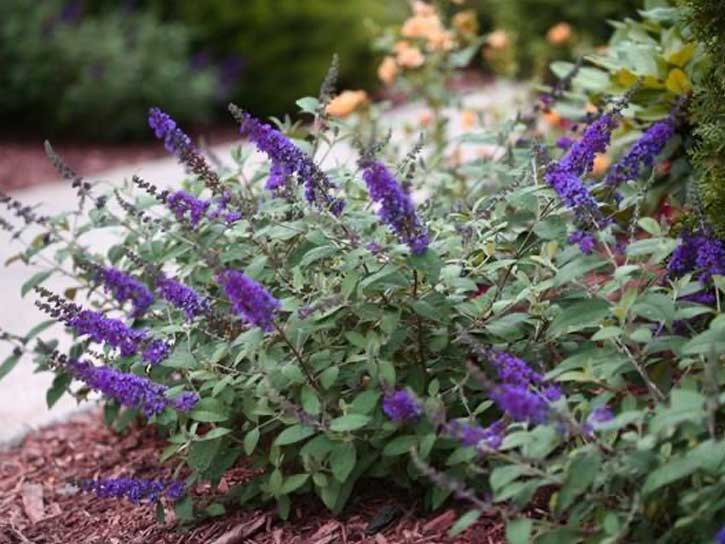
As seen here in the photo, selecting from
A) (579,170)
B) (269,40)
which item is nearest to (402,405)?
(579,170)

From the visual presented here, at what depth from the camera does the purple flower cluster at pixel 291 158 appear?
2553mm

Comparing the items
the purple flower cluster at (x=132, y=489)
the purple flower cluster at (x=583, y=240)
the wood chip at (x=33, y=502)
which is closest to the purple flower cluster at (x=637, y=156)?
the purple flower cluster at (x=583, y=240)

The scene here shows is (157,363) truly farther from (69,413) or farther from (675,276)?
(69,413)

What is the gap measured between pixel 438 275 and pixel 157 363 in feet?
2.61

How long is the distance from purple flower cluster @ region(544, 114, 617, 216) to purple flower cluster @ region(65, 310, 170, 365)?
1.06 metres

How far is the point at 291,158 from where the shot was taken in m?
2.60

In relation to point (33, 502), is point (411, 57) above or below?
above

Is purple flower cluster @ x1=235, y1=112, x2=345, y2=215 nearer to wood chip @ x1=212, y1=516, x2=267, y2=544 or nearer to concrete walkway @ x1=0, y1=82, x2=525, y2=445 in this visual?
concrete walkway @ x1=0, y1=82, x2=525, y2=445

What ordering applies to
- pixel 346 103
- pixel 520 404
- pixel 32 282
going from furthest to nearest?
pixel 346 103
pixel 32 282
pixel 520 404

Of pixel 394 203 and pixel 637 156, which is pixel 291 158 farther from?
pixel 637 156

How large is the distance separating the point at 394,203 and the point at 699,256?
86 centimetres

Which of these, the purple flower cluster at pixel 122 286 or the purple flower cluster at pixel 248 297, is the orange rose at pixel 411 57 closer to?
the purple flower cluster at pixel 122 286

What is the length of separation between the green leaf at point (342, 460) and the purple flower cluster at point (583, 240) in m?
0.70

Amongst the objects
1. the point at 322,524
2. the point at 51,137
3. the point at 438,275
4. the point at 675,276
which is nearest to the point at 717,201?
the point at 675,276
